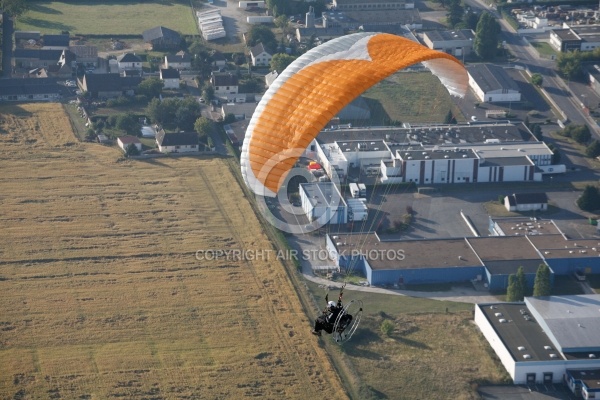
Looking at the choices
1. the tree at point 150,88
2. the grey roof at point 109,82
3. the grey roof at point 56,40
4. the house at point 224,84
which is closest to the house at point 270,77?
the house at point 224,84

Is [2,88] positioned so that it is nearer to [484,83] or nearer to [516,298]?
[484,83]

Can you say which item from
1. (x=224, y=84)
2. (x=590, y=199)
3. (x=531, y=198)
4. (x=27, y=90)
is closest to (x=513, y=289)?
(x=531, y=198)

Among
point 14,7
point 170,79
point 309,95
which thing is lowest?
point 14,7

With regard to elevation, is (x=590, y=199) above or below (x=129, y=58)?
above

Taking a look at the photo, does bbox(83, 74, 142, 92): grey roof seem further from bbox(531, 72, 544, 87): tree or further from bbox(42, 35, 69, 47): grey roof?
bbox(531, 72, 544, 87): tree

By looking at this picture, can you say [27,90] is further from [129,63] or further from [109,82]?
[129,63]

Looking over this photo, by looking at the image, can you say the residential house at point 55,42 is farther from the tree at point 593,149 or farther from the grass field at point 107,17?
the tree at point 593,149

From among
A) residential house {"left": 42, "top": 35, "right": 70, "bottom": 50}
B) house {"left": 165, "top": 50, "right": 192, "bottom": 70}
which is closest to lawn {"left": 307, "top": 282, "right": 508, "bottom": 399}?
house {"left": 165, "top": 50, "right": 192, "bottom": 70}
